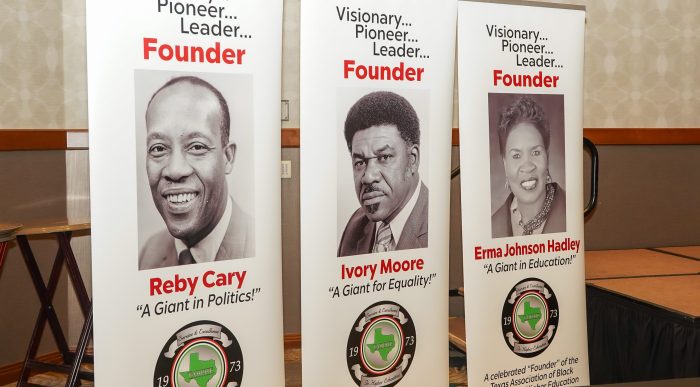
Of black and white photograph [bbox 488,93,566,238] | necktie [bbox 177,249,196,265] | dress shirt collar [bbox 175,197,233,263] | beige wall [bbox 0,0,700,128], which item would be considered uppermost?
beige wall [bbox 0,0,700,128]

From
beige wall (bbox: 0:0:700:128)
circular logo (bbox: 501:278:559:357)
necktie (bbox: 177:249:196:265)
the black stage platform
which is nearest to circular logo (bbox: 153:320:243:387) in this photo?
necktie (bbox: 177:249:196:265)

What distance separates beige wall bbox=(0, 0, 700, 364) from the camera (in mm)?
3359

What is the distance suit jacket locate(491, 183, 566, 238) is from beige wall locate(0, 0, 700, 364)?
3.76 ft

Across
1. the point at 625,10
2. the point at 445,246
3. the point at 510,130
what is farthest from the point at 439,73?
the point at 625,10

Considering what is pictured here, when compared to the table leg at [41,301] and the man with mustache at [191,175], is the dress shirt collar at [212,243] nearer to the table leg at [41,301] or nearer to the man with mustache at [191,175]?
the man with mustache at [191,175]

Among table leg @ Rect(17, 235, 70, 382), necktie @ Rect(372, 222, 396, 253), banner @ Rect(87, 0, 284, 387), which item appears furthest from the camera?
table leg @ Rect(17, 235, 70, 382)

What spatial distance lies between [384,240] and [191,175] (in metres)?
0.71

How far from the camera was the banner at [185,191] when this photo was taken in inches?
75.4

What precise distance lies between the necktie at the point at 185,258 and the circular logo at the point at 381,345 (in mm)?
624

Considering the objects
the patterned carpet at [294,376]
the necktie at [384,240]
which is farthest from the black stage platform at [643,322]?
the necktie at [384,240]

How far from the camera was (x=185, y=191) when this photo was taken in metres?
2.02

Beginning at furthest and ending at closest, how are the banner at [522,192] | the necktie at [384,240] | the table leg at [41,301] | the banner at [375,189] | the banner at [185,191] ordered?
the table leg at [41,301] < the banner at [522,192] < the necktie at [384,240] < the banner at [375,189] < the banner at [185,191]

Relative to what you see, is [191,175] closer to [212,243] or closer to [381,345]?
[212,243]

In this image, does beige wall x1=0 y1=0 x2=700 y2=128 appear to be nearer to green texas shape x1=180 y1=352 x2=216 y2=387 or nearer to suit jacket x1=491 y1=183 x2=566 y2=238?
suit jacket x1=491 y1=183 x2=566 y2=238
